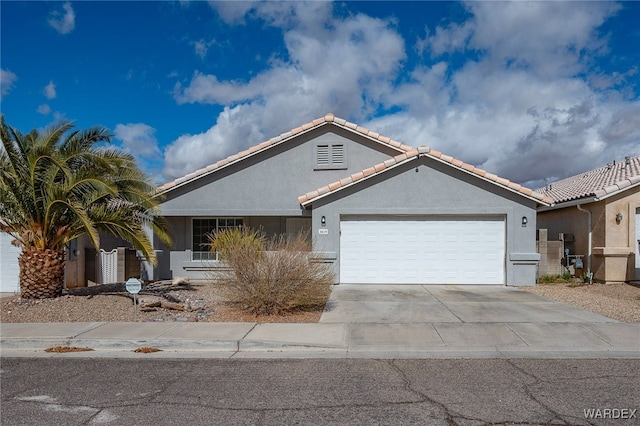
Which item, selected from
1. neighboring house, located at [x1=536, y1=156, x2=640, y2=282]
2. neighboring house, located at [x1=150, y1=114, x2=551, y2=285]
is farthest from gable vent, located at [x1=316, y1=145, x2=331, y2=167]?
neighboring house, located at [x1=536, y1=156, x2=640, y2=282]

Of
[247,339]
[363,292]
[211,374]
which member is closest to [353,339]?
[247,339]

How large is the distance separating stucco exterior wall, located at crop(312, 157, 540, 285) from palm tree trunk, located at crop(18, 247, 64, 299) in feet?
23.8

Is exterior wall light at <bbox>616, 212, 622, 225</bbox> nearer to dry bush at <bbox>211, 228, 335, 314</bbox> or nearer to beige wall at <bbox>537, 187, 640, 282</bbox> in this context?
beige wall at <bbox>537, 187, 640, 282</bbox>

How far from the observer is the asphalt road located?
508 centimetres

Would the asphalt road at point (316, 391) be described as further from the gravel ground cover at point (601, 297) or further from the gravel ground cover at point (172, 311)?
the gravel ground cover at point (601, 297)

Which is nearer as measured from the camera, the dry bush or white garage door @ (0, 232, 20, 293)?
the dry bush

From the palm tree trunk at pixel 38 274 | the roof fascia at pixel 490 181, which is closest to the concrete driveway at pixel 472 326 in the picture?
the roof fascia at pixel 490 181

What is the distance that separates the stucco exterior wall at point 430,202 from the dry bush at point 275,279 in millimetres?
4434

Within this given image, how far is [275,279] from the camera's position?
10.1 metres

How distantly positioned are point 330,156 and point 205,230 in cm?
526

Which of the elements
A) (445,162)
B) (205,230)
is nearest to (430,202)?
(445,162)

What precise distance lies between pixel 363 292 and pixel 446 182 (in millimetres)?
4520

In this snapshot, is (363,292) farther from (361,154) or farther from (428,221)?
(361,154)

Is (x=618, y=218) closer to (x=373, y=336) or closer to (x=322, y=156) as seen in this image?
(x=322, y=156)
